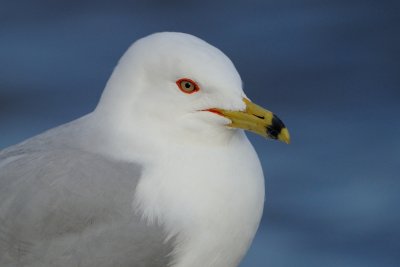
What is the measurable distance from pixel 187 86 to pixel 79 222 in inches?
19.7

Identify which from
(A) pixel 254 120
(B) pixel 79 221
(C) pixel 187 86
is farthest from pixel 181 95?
(B) pixel 79 221

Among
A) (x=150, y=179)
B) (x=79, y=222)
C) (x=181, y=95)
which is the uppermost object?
(x=181, y=95)

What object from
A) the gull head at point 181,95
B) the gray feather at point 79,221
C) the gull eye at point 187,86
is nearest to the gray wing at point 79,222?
the gray feather at point 79,221

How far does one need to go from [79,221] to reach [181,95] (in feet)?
1.53

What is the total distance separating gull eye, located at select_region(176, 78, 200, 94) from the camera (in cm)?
382

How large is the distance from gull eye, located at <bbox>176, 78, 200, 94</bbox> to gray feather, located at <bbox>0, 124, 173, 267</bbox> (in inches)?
10.3

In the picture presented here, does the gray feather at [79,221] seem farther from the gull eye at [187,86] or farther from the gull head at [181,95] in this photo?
the gull eye at [187,86]

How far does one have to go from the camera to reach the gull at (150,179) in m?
3.82

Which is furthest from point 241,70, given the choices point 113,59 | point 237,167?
point 237,167

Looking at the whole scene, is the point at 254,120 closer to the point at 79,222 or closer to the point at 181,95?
the point at 181,95

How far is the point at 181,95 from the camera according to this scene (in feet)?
12.6

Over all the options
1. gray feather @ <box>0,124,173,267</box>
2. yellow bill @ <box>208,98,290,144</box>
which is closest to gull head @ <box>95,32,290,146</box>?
yellow bill @ <box>208,98,290,144</box>

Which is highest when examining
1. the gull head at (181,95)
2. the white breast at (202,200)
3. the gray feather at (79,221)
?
the gull head at (181,95)

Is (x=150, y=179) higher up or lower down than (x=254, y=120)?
lower down
